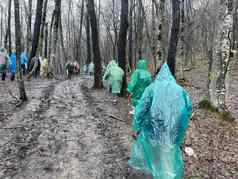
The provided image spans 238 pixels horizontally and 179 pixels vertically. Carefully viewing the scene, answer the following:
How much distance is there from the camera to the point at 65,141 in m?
7.26

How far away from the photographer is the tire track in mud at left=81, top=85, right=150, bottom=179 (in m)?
5.82

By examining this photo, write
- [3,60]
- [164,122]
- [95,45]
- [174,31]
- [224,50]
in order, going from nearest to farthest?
[164,122] → [224,50] → [174,31] → [95,45] → [3,60]

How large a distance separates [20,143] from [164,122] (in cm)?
358

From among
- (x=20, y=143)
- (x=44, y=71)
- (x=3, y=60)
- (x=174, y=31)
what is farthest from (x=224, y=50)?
(x=44, y=71)

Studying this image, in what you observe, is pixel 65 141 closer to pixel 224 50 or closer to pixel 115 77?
pixel 224 50

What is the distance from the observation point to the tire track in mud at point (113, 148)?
582cm

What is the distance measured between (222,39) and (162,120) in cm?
468

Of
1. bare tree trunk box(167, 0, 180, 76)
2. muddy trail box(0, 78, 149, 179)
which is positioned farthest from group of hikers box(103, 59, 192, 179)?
bare tree trunk box(167, 0, 180, 76)

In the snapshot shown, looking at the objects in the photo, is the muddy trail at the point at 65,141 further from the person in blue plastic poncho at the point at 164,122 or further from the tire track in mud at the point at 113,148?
the person in blue plastic poncho at the point at 164,122

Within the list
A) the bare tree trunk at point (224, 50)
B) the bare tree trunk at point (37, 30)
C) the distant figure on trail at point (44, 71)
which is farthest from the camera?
the distant figure on trail at point (44, 71)

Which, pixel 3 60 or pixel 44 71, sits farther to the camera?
pixel 44 71

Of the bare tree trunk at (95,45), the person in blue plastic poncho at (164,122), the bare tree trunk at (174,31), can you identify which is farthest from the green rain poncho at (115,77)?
the person in blue plastic poncho at (164,122)

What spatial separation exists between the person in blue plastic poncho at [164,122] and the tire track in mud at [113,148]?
30.5 inches

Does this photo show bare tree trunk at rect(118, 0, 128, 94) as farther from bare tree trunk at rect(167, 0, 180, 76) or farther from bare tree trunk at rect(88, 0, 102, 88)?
bare tree trunk at rect(167, 0, 180, 76)
